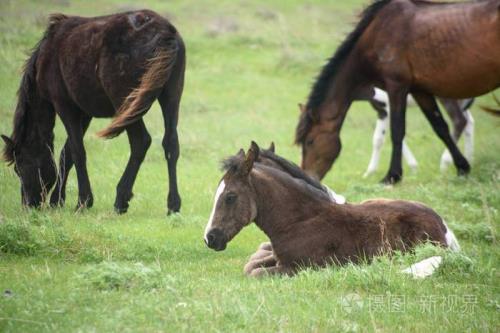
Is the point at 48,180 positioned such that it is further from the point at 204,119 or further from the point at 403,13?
the point at 204,119

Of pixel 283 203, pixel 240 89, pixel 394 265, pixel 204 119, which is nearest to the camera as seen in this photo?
pixel 394 265

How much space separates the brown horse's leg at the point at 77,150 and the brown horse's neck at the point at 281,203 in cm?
330

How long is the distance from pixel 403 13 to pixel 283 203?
261 inches

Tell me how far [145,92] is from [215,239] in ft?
9.05

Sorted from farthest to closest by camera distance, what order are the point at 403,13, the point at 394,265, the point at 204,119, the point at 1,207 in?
1. the point at 204,119
2. the point at 403,13
3. the point at 1,207
4. the point at 394,265

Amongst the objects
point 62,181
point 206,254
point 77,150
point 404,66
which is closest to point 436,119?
point 404,66

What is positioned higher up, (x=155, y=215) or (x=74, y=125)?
(x=74, y=125)

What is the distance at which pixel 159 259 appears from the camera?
28.6 feet

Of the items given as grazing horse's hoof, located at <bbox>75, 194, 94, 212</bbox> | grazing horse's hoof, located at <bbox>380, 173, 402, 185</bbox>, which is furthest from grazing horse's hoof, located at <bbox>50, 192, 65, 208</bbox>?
grazing horse's hoof, located at <bbox>380, 173, 402, 185</bbox>

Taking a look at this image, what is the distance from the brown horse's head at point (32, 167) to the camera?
1084cm

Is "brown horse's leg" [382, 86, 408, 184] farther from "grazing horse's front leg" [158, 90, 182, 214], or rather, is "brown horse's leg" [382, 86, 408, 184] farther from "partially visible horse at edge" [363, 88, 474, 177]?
"grazing horse's front leg" [158, 90, 182, 214]

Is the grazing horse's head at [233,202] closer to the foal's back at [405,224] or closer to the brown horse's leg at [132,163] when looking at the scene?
the foal's back at [405,224]

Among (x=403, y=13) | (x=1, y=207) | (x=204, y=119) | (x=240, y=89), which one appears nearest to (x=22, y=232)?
(x=1, y=207)

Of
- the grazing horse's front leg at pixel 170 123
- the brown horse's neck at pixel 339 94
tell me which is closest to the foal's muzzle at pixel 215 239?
the grazing horse's front leg at pixel 170 123
